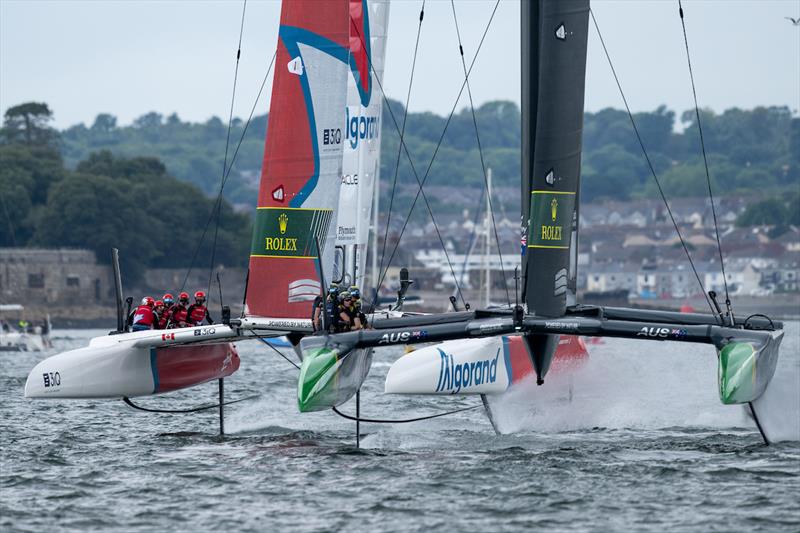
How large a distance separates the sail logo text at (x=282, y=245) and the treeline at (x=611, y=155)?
448 feet

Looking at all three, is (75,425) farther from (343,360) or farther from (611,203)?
(611,203)

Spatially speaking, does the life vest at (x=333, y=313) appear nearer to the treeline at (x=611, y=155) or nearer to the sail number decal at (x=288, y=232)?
the sail number decal at (x=288, y=232)

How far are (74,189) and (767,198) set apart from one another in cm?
7477

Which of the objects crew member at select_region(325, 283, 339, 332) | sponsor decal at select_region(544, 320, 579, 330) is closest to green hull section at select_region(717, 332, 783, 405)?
sponsor decal at select_region(544, 320, 579, 330)

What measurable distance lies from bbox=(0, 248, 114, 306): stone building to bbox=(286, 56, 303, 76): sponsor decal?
6441 cm

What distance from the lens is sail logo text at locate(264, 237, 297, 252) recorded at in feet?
46.3

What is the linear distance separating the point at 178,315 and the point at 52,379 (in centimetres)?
146

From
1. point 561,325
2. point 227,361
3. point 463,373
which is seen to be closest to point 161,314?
point 227,361

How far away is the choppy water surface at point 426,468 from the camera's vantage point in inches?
397

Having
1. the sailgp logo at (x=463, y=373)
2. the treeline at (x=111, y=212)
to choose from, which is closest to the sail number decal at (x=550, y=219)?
the sailgp logo at (x=463, y=373)

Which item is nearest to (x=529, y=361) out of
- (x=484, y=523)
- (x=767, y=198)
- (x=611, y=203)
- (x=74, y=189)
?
(x=484, y=523)

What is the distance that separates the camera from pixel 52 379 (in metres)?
13.8

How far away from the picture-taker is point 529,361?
14102 mm

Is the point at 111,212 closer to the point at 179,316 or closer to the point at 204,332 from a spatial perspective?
the point at 179,316
